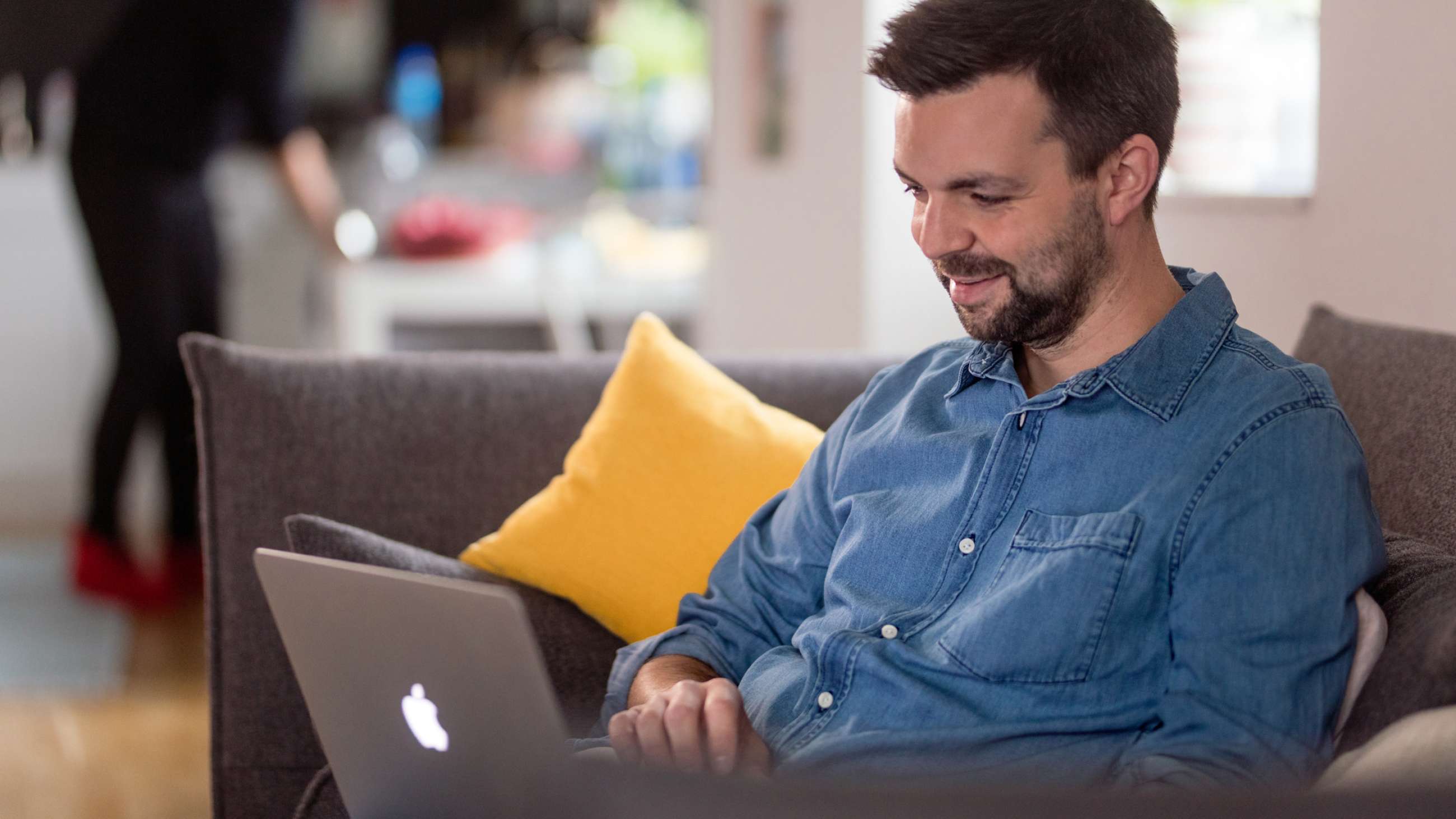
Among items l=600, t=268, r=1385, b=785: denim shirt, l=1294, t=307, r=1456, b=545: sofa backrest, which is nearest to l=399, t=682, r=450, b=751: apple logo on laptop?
l=600, t=268, r=1385, b=785: denim shirt

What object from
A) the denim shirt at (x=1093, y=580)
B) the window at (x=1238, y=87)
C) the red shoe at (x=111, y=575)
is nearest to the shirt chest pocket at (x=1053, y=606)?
the denim shirt at (x=1093, y=580)

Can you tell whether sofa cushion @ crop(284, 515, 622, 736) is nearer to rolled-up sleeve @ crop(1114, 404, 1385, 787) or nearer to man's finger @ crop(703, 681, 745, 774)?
man's finger @ crop(703, 681, 745, 774)

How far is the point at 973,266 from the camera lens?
3.97ft

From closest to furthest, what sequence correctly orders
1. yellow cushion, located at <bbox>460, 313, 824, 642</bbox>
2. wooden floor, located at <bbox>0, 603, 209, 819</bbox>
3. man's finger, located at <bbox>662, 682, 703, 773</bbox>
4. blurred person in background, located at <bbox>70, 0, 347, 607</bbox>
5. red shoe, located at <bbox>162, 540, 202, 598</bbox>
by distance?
man's finger, located at <bbox>662, 682, 703, 773</bbox> < yellow cushion, located at <bbox>460, 313, 824, 642</bbox> < wooden floor, located at <bbox>0, 603, 209, 819</bbox> < blurred person in background, located at <bbox>70, 0, 347, 607</bbox> < red shoe, located at <bbox>162, 540, 202, 598</bbox>

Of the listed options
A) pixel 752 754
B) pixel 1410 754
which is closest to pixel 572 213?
pixel 752 754

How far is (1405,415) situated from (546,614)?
87 centimetres

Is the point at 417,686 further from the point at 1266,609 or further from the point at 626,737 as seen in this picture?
the point at 1266,609

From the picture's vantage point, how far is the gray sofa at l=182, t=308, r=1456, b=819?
63.6 inches

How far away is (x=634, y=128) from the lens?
207 inches

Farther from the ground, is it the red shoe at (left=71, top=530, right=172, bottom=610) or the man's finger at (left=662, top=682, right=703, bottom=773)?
the man's finger at (left=662, top=682, right=703, bottom=773)

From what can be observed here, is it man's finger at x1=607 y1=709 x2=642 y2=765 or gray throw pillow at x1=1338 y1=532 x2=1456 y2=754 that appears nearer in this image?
gray throw pillow at x1=1338 y1=532 x2=1456 y2=754

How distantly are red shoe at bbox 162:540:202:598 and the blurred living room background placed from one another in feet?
0.36

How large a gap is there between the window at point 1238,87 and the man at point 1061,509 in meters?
1.09

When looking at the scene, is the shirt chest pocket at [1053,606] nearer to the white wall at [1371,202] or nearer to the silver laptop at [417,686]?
the silver laptop at [417,686]
